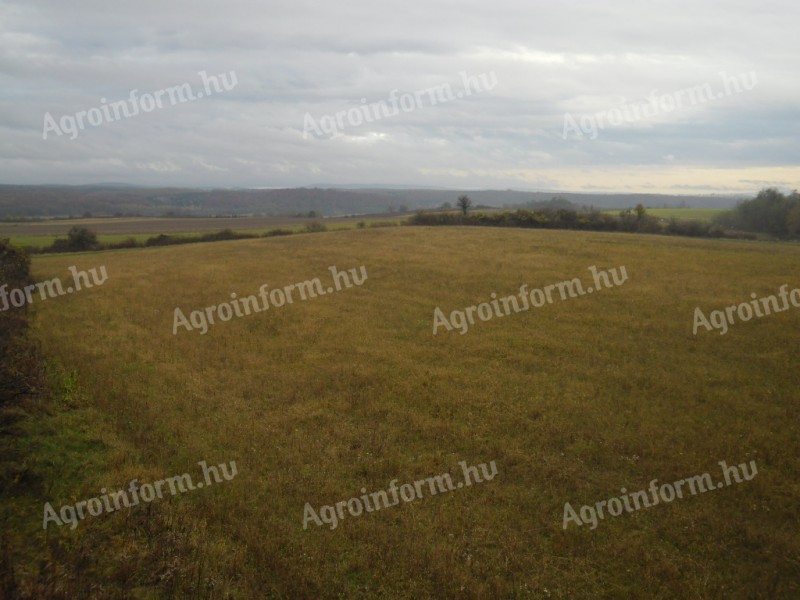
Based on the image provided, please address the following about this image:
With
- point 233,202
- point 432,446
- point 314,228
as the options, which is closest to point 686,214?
point 314,228

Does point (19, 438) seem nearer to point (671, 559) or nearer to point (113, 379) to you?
point (113, 379)

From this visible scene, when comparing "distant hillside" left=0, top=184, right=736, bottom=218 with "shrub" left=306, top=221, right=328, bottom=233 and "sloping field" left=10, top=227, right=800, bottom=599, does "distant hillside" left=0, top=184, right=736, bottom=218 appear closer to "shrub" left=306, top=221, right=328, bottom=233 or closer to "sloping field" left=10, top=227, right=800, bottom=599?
"shrub" left=306, top=221, right=328, bottom=233

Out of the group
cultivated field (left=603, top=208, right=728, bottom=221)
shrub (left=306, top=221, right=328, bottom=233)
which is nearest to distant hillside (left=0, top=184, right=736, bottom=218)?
cultivated field (left=603, top=208, right=728, bottom=221)

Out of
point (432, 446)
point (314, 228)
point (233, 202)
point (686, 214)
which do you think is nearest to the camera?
point (432, 446)

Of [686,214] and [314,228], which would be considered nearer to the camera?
[314,228]

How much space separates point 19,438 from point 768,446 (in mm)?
17236

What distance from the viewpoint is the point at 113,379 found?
15.0 meters

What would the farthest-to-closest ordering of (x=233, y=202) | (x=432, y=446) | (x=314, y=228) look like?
(x=233, y=202) < (x=314, y=228) < (x=432, y=446)

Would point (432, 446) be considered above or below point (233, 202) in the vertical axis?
below

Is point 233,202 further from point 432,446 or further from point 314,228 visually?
point 432,446

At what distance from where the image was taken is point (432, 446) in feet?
37.5

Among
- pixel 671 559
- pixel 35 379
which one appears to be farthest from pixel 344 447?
pixel 35 379

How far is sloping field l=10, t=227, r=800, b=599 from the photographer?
7.44 metres

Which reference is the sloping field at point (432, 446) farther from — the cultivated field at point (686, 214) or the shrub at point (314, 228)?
the cultivated field at point (686, 214)
